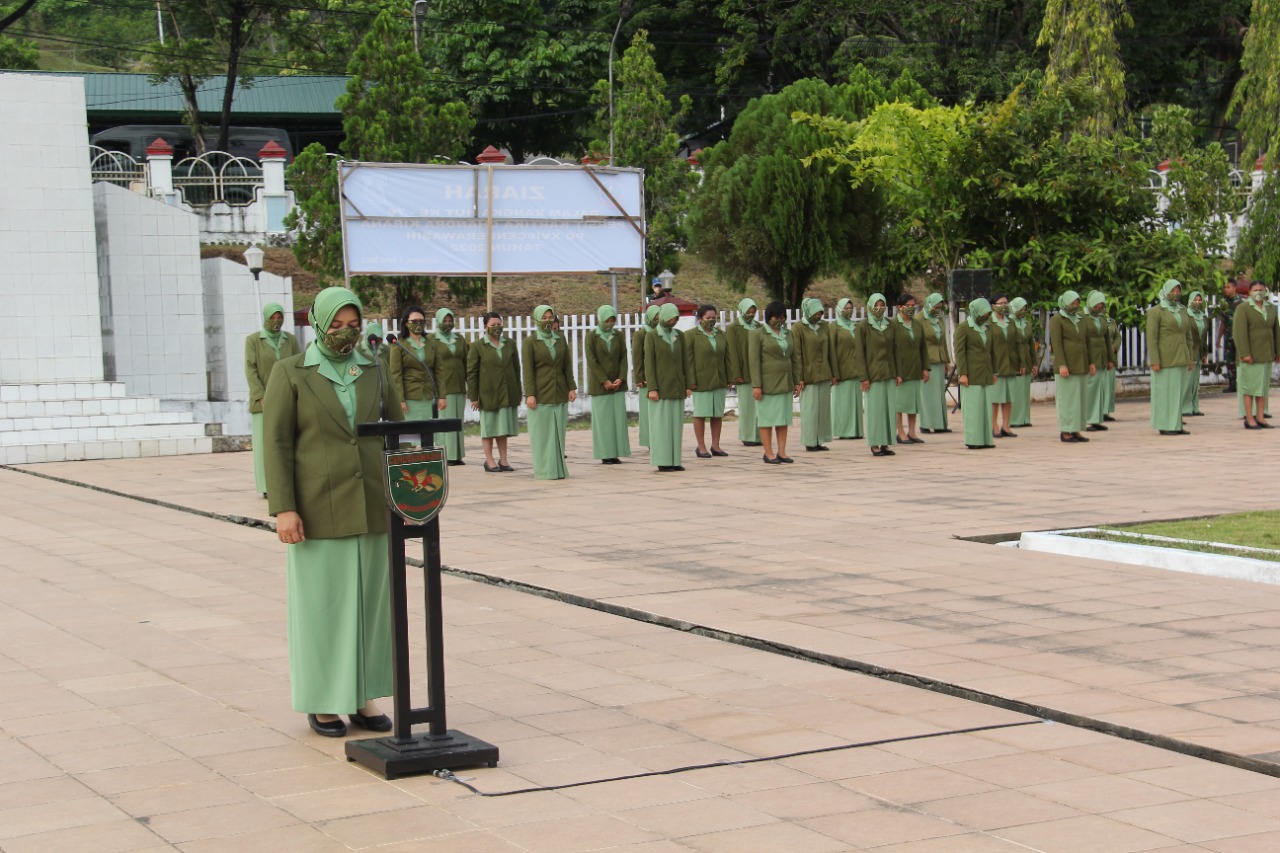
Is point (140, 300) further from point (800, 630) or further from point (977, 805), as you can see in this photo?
point (977, 805)

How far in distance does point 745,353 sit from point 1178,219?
10121 mm

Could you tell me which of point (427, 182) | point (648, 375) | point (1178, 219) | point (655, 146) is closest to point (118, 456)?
point (427, 182)

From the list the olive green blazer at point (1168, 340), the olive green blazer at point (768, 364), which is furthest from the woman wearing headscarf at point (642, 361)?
the olive green blazer at point (1168, 340)

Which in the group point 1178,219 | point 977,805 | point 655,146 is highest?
point 655,146

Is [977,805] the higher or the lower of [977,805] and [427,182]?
the lower

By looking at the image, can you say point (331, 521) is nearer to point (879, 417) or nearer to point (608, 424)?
point (608, 424)

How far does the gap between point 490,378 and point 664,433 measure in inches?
78.9

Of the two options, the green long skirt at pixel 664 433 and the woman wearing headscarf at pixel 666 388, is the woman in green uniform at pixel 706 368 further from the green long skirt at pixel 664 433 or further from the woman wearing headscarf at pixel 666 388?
the green long skirt at pixel 664 433


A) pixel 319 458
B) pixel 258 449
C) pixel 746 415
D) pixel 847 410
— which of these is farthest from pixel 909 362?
pixel 319 458

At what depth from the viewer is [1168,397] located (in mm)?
17969

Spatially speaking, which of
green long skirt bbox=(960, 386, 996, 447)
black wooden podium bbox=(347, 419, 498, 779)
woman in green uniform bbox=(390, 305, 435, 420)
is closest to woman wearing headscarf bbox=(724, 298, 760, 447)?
green long skirt bbox=(960, 386, 996, 447)

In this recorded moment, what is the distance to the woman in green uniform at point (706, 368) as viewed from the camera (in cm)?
1644

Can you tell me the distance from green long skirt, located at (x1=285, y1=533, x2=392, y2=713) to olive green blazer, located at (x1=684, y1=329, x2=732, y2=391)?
34.2 ft

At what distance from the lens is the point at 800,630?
7707 millimetres
